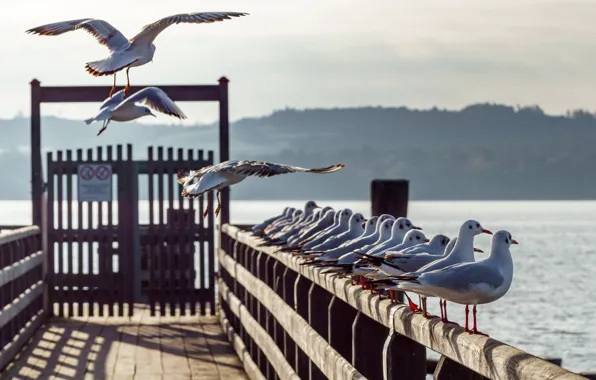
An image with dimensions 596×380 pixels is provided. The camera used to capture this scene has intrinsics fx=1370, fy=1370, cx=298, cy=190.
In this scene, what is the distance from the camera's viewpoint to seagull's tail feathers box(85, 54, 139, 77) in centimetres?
752

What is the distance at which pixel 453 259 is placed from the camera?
682cm

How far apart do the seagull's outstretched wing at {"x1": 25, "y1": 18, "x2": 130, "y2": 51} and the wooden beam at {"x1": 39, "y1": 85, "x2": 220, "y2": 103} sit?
10.8m

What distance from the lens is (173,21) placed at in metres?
7.95

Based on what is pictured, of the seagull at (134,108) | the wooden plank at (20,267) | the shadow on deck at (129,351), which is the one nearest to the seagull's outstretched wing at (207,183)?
the seagull at (134,108)

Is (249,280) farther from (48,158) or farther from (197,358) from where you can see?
(48,158)

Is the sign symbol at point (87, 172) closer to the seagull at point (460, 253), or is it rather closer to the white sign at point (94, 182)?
the white sign at point (94, 182)

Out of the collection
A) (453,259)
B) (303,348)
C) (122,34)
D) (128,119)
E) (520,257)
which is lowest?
(520,257)

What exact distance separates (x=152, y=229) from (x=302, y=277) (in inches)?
381

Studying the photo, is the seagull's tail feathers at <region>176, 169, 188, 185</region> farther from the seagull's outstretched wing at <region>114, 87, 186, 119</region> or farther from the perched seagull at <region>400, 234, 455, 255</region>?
the perched seagull at <region>400, 234, 455, 255</region>

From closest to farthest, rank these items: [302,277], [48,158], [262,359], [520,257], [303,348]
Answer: [303,348] → [302,277] → [262,359] → [48,158] → [520,257]

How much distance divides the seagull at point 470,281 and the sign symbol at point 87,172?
13.8 meters

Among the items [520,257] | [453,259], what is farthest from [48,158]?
[520,257]

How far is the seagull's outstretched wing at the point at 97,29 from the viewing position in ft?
25.7

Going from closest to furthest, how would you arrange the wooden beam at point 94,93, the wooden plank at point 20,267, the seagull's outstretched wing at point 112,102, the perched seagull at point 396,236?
1. the perched seagull at point 396,236
2. the seagull's outstretched wing at point 112,102
3. the wooden plank at point 20,267
4. the wooden beam at point 94,93
